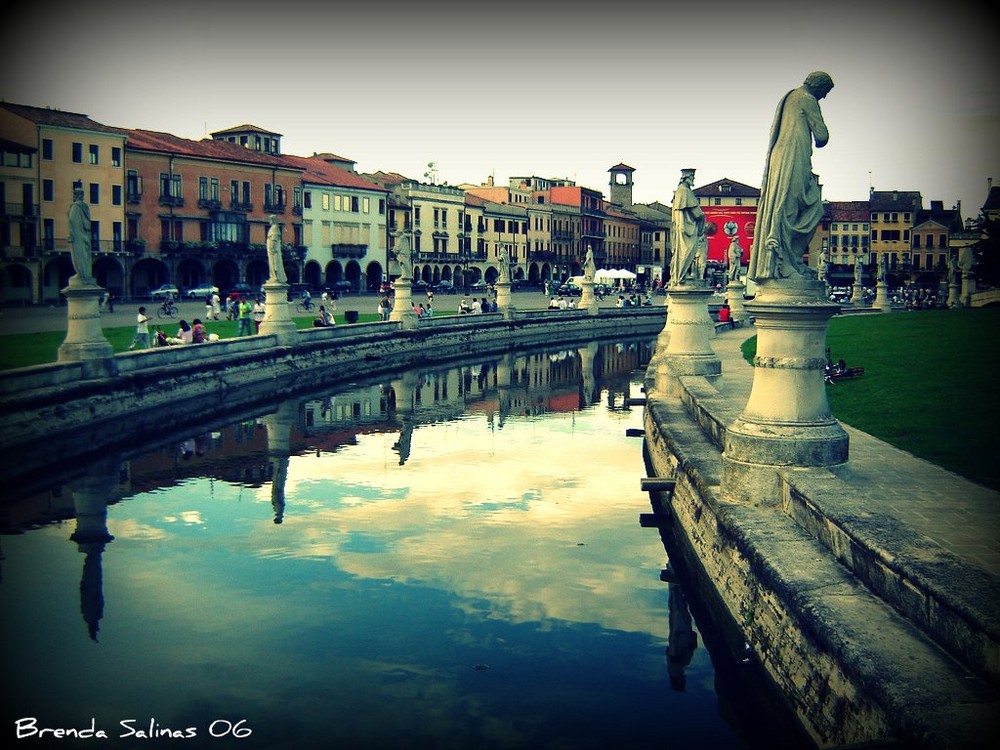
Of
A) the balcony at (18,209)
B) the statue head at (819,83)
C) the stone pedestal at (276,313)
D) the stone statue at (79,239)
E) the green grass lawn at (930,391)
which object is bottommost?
the green grass lawn at (930,391)

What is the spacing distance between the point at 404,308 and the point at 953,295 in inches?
1212

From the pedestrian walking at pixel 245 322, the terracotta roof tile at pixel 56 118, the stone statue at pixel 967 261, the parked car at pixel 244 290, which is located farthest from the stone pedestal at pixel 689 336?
the terracotta roof tile at pixel 56 118

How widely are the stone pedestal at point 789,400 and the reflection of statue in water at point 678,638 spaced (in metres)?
1.51

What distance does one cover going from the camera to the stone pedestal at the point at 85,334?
20.5 metres

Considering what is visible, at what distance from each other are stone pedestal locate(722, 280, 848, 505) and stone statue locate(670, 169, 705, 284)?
982cm

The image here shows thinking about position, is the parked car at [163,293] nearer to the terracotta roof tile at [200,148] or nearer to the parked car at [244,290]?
the parked car at [244,290]

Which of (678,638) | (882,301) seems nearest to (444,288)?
(882,301)

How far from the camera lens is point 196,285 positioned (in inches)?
2648

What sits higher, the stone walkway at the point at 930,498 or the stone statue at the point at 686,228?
the stone statue at the point at 686,228

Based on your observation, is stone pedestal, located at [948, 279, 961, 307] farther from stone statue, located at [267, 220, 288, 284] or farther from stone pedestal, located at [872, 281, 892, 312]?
stone statue, located at [267, 220, 288, 284]

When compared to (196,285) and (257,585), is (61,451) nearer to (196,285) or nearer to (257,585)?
(257,585)

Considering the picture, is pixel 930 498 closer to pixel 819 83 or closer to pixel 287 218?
pixel 819 83

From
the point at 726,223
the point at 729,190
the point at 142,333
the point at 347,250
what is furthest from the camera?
the point at 729,190

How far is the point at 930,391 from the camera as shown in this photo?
17.0m
